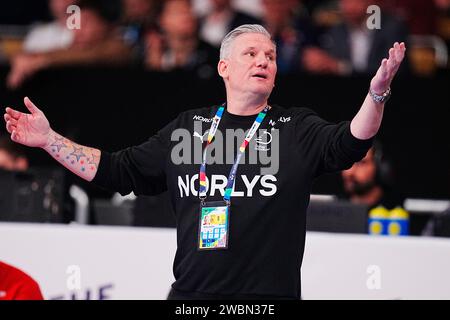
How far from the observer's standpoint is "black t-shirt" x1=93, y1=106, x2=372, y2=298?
12.9ft

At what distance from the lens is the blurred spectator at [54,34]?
8.03 metres

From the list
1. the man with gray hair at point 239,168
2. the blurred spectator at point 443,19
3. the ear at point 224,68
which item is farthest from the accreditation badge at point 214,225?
the blurred spectator at point 443,19

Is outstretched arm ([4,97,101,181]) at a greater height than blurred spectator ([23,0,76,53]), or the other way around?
blurred spectator ([23,0,76,53])

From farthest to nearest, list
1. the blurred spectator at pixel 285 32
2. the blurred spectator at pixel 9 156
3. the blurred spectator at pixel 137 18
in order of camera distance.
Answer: the blurred spectator at pixel 137 18
the blurred spectator at pixel 285 32
the blurred spectator at pixel 9 156

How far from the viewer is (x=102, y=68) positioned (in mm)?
7652

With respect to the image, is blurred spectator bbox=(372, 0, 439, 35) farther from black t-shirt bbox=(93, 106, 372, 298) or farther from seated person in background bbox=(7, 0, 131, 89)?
black t-shirt bbox=(93, 106, 372, 298)

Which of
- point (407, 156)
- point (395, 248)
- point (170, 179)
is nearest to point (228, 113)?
point (170, 179)

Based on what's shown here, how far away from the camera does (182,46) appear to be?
25.3ft

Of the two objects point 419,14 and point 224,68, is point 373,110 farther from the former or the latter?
point 419,14

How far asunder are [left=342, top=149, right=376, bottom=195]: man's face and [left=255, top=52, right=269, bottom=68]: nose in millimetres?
2921

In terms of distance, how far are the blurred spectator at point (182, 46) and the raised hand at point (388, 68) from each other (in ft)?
12.9

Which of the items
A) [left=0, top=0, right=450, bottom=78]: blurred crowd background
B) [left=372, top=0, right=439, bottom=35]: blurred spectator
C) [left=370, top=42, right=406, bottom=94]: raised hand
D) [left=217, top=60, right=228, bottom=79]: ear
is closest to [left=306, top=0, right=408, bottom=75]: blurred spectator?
[left=0, top=0, right=450, bottom=78]: blurred crowd background

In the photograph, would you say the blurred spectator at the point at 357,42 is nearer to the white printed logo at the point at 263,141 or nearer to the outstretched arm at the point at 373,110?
the white printed logo at the point at 263,141

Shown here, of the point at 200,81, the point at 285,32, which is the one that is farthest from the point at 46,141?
the point at 285,32
